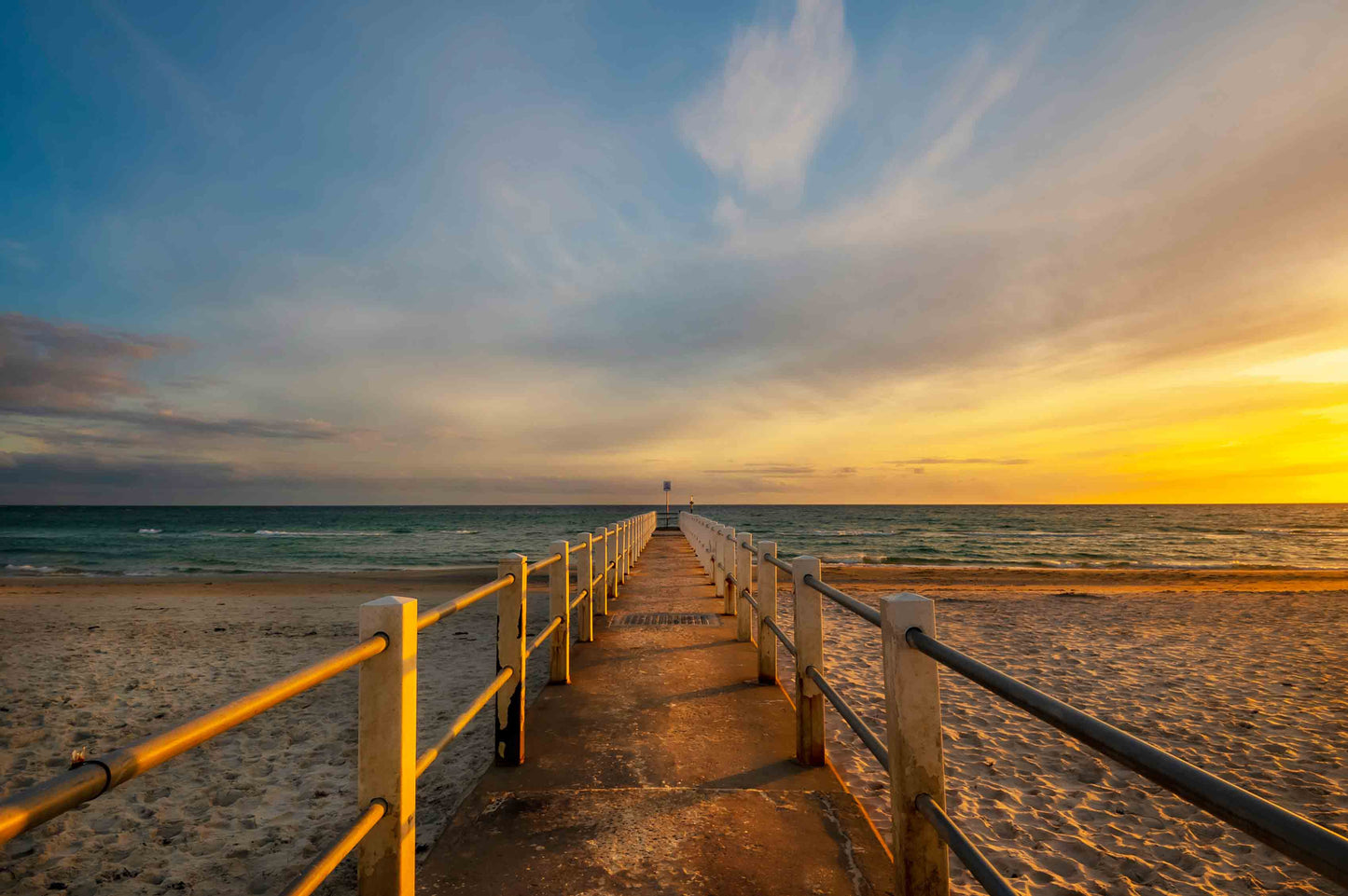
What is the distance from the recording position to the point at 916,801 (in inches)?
82.8

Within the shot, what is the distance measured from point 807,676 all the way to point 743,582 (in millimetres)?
3019

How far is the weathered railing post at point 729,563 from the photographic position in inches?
328

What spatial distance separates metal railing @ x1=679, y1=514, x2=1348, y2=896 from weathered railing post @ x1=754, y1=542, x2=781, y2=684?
2.60ft

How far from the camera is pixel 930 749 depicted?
6.86 ft

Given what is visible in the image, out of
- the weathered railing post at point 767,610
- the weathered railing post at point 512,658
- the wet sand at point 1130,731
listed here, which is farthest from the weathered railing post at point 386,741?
the weathered railing post at point 767,610

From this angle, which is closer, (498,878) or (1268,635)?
(498,878)

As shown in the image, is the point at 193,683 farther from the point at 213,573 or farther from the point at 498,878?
the point at 213,573

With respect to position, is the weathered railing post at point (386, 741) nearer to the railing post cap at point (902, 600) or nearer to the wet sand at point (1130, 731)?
the railing post cap at point (902, 600)

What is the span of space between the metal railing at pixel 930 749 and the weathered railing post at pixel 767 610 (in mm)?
792

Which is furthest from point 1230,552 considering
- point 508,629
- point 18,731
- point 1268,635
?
point 18,731

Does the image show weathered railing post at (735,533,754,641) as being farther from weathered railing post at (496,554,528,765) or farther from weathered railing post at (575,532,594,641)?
weathered railing post at (496,554,528,765)

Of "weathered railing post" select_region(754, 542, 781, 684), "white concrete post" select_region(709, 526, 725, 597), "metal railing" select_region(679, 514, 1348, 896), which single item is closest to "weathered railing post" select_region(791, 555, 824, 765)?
"metal railing" select_region(679, 514, 1348, 896)

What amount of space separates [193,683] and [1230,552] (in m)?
41.6

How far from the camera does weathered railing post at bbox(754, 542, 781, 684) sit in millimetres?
4969
